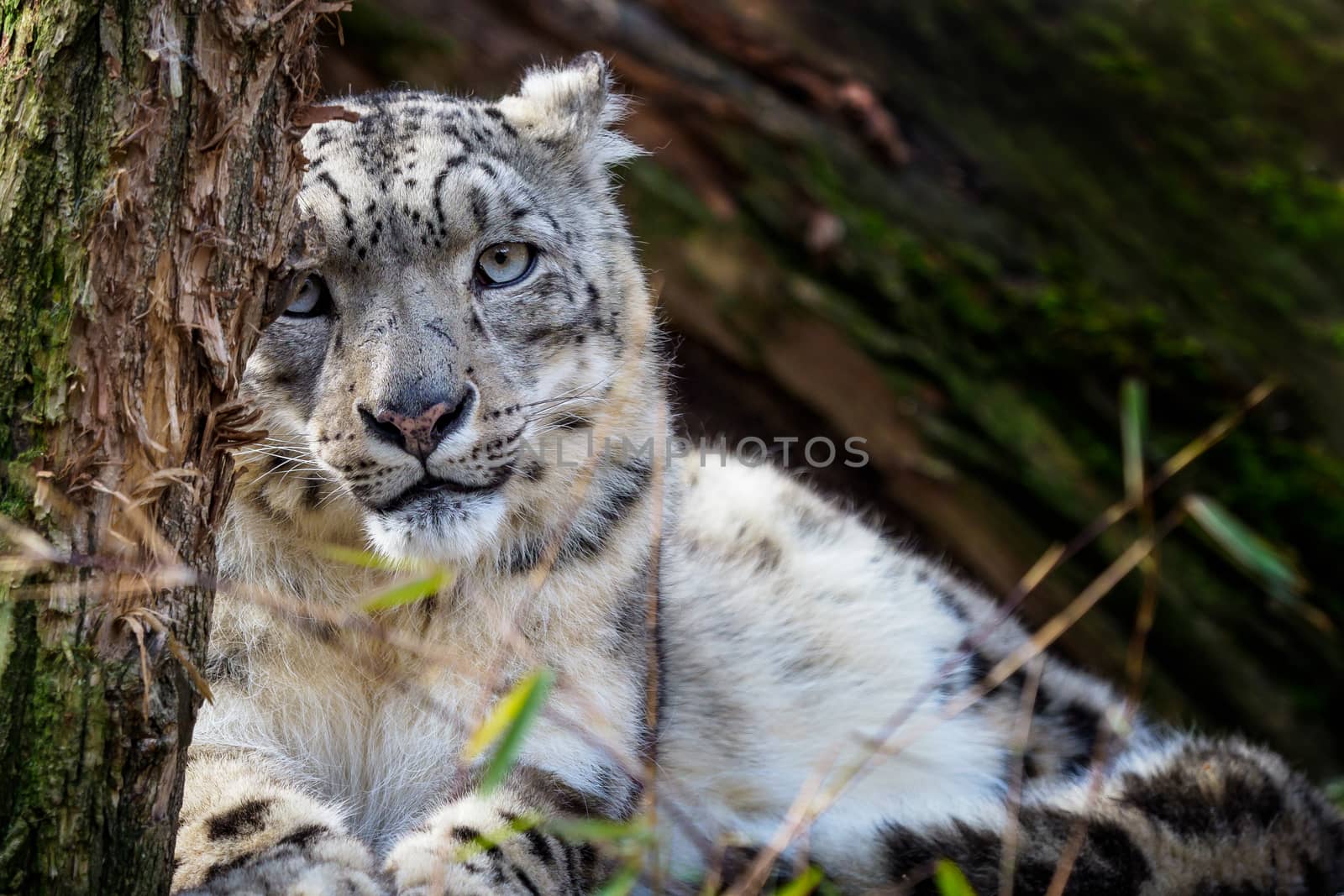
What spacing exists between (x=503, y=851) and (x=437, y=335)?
0.98m

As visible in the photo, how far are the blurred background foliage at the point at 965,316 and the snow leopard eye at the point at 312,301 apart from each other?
7.91ft

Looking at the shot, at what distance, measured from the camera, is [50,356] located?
5.66 ft

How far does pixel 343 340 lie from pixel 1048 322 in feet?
11.4

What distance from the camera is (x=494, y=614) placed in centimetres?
266

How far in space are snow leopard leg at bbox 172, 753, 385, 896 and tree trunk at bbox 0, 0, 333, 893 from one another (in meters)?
0.35

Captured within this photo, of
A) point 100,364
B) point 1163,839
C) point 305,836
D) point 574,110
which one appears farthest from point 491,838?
point 574,110

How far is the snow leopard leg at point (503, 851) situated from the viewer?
2.27m

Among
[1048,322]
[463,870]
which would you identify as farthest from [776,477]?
[463,870]

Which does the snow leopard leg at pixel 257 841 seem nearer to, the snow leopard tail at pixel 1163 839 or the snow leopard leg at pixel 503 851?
the snow leopard leg at pixel 503 851

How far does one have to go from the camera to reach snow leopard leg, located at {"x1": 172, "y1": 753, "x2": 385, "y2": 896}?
2146 millimetres

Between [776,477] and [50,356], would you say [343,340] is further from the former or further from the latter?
[776,477]

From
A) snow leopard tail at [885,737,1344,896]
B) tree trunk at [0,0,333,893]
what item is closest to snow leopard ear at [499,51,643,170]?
tree trunk at [0,0,333,893]

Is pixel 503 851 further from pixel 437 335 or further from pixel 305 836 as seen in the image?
pixel 437 335

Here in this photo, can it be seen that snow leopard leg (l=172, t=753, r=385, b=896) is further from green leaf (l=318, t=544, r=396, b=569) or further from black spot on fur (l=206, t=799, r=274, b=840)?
green leaf (l=318, t=544, r=396, b=569)
